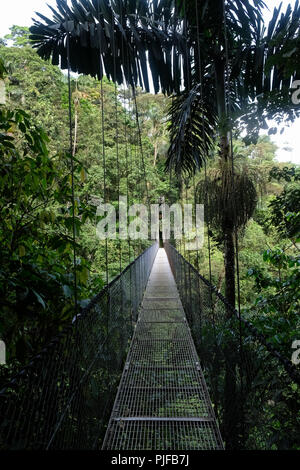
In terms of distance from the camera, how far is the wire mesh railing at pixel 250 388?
0.82 metres

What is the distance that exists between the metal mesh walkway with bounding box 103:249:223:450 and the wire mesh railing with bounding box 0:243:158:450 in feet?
0.32

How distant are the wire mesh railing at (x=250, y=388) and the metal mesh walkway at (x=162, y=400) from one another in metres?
0.10

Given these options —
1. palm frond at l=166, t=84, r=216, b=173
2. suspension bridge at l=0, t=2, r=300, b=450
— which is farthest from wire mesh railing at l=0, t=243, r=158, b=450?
palm frond at l=166, t=84, r=216, b=173

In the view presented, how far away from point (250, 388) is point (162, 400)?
0.85 metres

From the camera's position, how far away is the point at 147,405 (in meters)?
1.71

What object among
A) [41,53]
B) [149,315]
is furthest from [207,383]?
[41,53]

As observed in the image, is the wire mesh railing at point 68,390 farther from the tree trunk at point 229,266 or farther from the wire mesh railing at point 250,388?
the tree trunk at point 229,266

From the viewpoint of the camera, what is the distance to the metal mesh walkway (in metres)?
1.40

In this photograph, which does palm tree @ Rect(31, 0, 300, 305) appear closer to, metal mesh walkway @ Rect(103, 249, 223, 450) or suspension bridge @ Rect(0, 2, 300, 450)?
suspension bridge @ Rect(0, 2, 300, 450)

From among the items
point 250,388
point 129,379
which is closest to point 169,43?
point 129,379

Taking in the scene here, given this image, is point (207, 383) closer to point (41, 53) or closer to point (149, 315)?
point (149, 315)

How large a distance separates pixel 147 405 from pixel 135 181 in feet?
34.4

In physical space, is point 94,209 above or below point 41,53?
below
